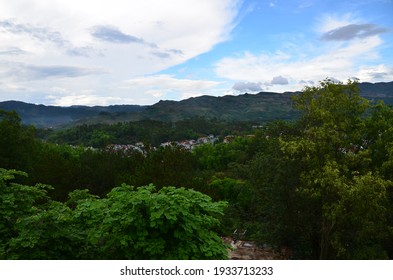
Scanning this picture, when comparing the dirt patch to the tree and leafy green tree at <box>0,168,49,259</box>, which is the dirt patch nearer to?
the tree

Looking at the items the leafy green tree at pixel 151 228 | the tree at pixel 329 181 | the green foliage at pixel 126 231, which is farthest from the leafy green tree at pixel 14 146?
the leafy green tree at pixel 151 228

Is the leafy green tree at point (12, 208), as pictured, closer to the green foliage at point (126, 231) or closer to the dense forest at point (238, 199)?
the dense forest at point (238, 199)

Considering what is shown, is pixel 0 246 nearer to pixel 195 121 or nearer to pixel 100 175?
pixel 100 175

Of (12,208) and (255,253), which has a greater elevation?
(12,208)

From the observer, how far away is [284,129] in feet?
62.4

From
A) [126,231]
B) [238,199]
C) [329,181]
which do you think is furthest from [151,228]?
[238,199]

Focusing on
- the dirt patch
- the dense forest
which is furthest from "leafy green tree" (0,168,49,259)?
the dirt patch

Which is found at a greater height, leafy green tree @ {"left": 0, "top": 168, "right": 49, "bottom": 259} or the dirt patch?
leafy green tree @ {"left": 0, "top": 168, "right": 49, "bottom": 259}

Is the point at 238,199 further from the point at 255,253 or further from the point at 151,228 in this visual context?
the point at 151,228

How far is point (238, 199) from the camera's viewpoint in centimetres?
3503

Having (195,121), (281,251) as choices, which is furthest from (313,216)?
(195,121)

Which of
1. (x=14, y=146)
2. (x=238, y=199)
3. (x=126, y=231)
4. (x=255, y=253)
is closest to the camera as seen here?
(x=126, y=231)

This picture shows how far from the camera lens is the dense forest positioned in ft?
27.3

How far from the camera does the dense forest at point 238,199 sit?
Result: 8336mm
